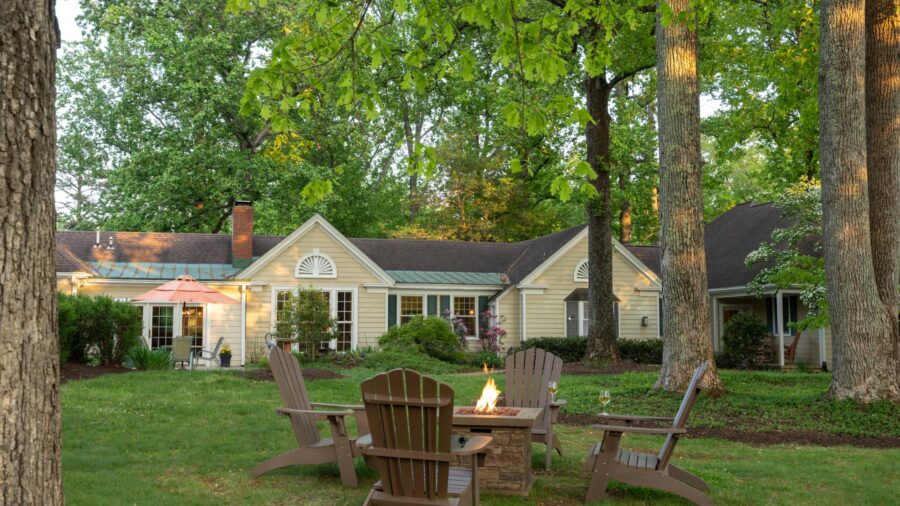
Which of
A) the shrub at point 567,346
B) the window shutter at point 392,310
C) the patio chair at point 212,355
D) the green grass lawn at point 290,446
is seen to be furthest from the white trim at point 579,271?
the green grass lawn at point 290,446

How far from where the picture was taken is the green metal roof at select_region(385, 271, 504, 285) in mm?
24625

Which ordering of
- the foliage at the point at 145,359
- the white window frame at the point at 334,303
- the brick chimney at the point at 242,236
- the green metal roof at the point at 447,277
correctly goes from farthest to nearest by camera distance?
1. the green metal roof at the point at 447,277
2. the brick chimney at the point at 242,236
3. the white window frame at the point at 334,303
4. the foliage at the point at 145,359

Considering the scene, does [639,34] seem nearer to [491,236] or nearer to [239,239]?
[239,239]

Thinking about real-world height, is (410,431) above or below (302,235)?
below

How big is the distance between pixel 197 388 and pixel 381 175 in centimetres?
2584

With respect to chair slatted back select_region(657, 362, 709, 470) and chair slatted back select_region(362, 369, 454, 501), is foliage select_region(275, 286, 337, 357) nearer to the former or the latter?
chair slatted back select_region(657, 362, 709, 470)

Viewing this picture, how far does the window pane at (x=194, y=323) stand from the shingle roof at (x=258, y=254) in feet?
3.26

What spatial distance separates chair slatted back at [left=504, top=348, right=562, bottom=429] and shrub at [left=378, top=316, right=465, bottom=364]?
37.8ft

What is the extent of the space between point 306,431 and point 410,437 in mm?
2311

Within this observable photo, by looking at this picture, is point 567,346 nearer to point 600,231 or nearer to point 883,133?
point 600,231

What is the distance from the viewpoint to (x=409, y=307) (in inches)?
970


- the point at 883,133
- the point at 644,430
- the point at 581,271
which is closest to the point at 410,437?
the point at 644,430

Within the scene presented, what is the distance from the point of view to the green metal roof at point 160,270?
22.3 m

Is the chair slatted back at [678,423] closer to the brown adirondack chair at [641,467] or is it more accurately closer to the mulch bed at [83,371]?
the brown adirondack chair at [641,467]
